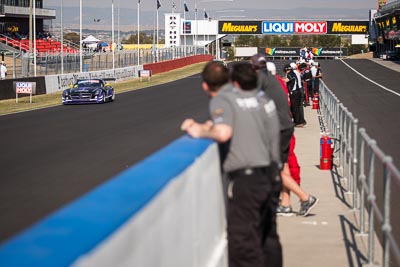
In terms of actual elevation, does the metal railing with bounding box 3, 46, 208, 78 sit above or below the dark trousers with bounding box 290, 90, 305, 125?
above

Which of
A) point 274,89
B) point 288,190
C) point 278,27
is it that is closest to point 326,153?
point 288,190

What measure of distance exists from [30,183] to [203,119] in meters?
13.8

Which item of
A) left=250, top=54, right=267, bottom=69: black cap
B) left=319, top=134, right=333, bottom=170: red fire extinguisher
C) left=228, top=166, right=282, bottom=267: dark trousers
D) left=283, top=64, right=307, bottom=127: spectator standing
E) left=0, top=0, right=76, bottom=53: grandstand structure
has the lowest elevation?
left=319, top=134, right=333, bottom=170: red fire extinguisher

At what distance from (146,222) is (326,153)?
34.1 ft

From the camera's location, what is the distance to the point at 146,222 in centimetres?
373

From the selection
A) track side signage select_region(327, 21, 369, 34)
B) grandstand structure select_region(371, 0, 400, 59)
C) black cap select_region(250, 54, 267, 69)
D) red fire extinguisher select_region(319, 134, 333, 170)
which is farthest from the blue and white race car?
track side signage select_region(327, 21, 369, 34)

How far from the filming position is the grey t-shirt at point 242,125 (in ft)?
18.8

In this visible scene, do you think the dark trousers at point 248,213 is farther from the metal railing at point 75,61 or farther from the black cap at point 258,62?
the metal railing at point 75,61

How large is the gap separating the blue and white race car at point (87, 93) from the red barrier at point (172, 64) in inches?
1265

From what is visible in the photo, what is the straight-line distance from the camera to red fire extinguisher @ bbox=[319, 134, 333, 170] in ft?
44.7

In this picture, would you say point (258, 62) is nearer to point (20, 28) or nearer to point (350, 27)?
point (20, 28)

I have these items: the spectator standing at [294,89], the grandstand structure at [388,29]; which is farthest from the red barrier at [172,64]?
the spectator standing at [294,89]

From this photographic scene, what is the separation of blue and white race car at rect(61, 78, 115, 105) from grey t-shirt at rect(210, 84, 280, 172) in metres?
29.6

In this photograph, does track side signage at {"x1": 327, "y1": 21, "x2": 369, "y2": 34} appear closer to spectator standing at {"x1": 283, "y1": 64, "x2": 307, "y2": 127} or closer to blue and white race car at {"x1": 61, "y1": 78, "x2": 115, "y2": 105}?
blue and white race car at {"x1": 61, "y1": 78, "x2": 115, "y2": 105}
